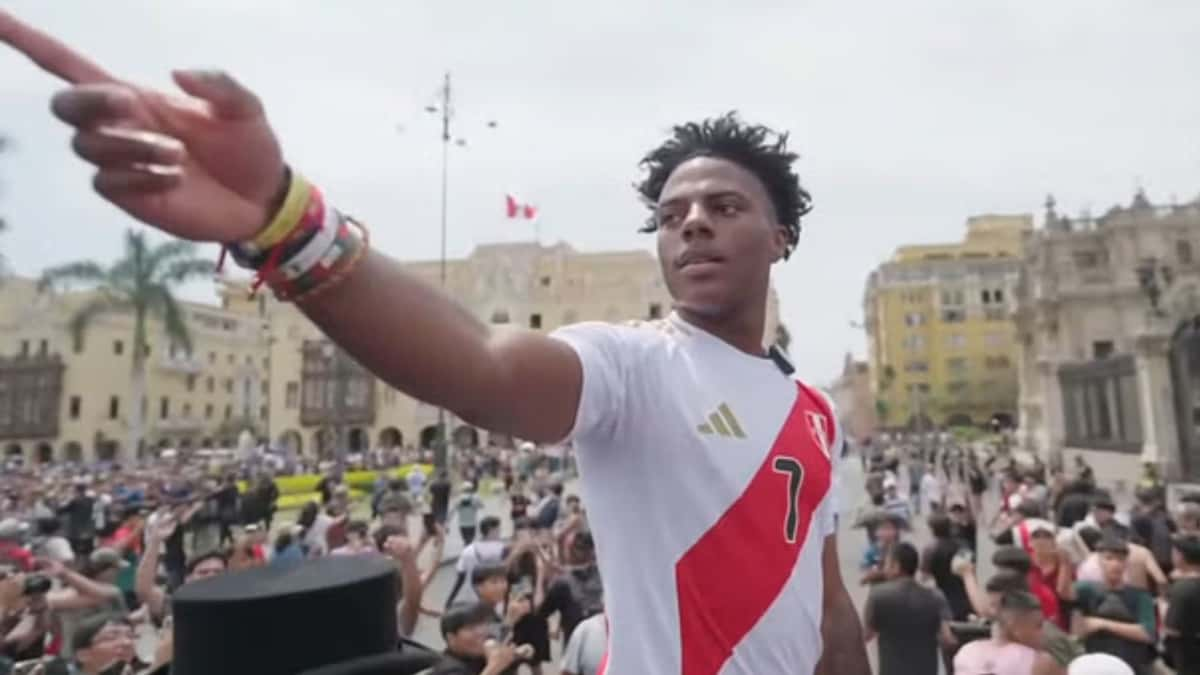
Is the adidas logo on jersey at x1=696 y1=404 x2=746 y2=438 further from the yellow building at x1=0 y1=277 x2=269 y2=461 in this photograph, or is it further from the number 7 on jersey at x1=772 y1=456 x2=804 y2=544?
the yellow building at x1=0 y1=277 x2=269 y2=461

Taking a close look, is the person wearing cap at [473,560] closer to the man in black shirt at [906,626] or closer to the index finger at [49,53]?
the man in black shirt at [906,626]

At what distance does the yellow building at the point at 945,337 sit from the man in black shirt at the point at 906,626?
252ft

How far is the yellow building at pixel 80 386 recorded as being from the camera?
63.6m

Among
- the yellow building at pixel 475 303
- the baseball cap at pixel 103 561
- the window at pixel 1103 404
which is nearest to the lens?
the baseball cap at pixel 103 561

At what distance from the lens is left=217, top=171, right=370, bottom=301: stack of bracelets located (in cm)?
107

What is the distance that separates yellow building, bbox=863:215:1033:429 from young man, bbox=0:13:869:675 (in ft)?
265

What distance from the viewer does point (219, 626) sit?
1.26 m

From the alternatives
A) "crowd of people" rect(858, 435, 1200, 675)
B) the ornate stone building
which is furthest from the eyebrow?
the ornate stone building

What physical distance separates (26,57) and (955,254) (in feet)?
318

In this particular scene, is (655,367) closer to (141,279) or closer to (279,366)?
(141,279)

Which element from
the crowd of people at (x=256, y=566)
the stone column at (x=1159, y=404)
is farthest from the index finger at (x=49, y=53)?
the stone column at (x=1159, y=404)

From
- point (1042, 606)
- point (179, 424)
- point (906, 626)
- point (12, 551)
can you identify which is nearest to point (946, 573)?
point (1042, 606)

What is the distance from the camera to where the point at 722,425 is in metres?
1.60

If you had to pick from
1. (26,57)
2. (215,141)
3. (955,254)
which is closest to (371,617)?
(215,141)
